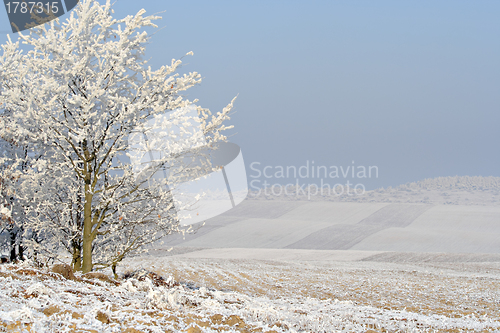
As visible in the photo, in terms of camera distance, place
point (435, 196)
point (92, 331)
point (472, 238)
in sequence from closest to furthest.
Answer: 1. point (92, 331)
2. point (472, 238)
3. point (435, 196)

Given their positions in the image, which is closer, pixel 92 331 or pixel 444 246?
pixel 92 331

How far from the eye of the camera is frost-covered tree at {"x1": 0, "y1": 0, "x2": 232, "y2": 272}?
10.0 meters

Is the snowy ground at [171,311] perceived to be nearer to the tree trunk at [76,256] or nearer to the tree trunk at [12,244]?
the tree trunk at [76,256]

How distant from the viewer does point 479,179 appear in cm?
8456

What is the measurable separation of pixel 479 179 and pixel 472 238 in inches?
1743

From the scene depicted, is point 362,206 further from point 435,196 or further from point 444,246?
point 444,246

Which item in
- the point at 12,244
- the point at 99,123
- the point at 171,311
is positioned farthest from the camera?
the point at 12,244

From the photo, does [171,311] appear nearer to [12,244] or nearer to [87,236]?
[87,236]

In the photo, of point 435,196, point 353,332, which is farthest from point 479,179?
point 353,332

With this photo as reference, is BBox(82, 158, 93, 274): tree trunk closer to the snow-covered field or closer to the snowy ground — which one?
the snow-covered field

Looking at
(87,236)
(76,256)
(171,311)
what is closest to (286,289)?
(76,256)

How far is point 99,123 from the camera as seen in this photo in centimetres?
974

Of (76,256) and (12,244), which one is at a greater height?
(12,244)

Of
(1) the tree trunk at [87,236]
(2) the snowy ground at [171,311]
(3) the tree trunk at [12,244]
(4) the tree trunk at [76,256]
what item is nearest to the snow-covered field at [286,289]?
(2) the snowy ground at [171,311]
